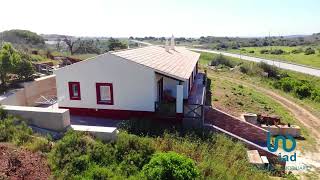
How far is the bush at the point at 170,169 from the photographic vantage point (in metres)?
8.59

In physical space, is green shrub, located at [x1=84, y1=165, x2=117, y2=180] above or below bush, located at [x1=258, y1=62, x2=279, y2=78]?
above

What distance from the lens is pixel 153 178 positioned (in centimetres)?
859

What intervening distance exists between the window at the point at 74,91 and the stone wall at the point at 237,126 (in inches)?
273

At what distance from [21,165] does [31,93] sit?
10.4 metres

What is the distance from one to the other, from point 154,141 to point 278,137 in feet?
29.9

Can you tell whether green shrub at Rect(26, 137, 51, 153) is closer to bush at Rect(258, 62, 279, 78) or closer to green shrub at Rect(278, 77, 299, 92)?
green shrub at Rect(278, 77, 299, 92)

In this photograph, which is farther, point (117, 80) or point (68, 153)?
point (117, 80)

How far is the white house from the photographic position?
51.4ft

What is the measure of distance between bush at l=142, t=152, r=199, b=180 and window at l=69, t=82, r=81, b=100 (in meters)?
8.84

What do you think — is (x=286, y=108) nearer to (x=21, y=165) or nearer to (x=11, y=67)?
(x=11, y=67)

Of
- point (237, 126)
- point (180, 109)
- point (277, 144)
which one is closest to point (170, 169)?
point (180, 109)

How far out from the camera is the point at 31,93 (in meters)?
18.5

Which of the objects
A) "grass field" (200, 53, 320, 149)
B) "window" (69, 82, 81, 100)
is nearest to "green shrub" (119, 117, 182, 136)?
"window" (69, 82, 81, 100)

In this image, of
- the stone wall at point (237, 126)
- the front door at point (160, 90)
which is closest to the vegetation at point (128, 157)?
the stone wall at point (237, 126)
